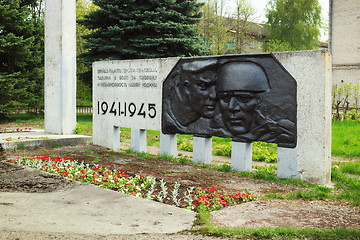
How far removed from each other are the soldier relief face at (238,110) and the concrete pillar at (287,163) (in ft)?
2.60

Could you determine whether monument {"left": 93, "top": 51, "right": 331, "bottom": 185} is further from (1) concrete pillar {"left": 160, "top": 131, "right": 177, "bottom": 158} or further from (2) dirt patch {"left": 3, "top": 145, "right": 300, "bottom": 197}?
(2) dirt patch {"left": 3, "top": 145, "right": 300, "bottom": 197}

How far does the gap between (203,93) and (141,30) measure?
10824 millimetres

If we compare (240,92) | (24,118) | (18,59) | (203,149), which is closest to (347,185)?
(240,92)

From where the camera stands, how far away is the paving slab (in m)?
4.23

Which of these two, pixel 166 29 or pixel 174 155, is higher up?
pixel 166 29

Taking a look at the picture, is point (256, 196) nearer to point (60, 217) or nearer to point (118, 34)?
point (60, 217)

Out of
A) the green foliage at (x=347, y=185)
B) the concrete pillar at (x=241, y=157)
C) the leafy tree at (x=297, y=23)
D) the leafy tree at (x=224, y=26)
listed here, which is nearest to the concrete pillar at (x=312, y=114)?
the green foliage at (x=347, y=185)

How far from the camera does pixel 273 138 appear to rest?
7145 mm

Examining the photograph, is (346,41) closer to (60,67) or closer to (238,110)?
(60,67)

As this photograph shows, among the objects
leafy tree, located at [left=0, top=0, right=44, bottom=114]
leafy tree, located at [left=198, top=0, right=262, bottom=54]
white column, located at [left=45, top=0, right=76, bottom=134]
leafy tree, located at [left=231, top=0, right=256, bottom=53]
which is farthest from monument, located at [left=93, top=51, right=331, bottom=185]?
leafy tree, located at [left=231, top=0, right=256, bottom=53]

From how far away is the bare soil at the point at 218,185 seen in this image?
15.2ft

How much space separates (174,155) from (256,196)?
3.43 meters

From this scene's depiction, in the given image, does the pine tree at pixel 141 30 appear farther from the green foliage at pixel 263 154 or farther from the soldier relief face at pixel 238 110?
the soldier relief face at pixel 238 110

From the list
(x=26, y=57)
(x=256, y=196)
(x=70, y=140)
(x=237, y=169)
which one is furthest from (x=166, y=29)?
(x=256, y=196)
